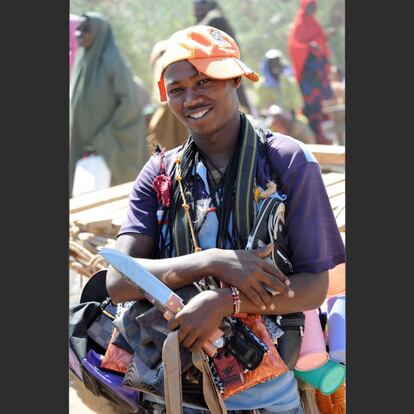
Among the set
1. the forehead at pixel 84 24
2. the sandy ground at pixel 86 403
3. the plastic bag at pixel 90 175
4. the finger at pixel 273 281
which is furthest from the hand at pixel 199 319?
the forehead at pixel 84 24

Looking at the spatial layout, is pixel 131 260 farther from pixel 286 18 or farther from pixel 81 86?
pixel 286 18

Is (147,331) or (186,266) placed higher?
(186,266)

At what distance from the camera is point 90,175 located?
9219 millimetres

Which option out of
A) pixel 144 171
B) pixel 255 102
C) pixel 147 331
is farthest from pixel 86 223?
pixel 255 102

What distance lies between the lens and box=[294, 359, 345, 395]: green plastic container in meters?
3.22

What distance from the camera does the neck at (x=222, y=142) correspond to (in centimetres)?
314

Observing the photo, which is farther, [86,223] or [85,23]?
[85,23]

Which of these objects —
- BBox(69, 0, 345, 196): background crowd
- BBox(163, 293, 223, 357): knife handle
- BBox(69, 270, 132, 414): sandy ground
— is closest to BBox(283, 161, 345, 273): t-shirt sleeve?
BBox(163, 293, 223, 357): knife handle

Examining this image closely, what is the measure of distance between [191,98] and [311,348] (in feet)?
3.00

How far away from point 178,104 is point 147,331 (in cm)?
72

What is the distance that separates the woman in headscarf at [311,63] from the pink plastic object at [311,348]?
1089cm

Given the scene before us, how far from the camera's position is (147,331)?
2949 millimetres

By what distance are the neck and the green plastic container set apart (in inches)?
29.6

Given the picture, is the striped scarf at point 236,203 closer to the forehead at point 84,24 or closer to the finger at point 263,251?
the finger at point 263,251
